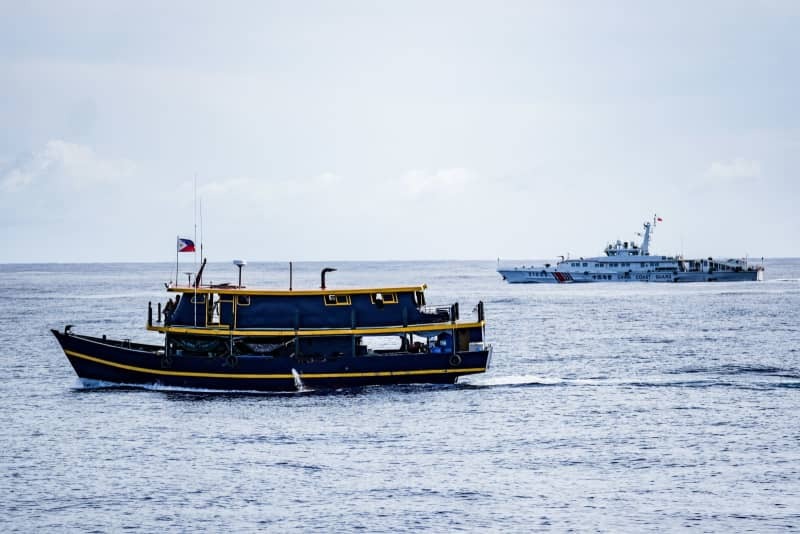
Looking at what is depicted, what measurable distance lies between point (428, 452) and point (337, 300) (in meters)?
13.5

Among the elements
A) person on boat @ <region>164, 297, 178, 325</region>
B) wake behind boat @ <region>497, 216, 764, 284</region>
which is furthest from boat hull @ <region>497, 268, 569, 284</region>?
person on boat @ <region>164, 297, 178, 325</region>

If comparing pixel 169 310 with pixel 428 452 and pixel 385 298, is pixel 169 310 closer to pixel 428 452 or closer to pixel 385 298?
pixel 385 298

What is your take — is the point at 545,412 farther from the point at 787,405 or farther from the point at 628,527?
the point at 628,527

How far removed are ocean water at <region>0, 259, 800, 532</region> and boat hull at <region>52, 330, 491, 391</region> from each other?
2.47ft

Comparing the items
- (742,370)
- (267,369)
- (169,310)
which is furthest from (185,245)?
→ (742,370)

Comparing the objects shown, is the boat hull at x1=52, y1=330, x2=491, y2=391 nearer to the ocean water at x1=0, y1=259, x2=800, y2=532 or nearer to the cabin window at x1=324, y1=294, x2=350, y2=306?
the ocean water at x1=0, y1=259, x2=800, y2=532

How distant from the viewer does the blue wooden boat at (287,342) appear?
1961 inches

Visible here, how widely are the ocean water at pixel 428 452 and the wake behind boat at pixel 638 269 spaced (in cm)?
10442

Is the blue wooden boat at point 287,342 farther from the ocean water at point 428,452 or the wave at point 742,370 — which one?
the wave at point 742,370

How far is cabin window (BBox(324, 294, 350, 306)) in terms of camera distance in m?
50.3

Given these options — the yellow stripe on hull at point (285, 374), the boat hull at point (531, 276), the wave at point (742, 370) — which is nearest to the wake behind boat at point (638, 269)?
the boat hull at point (531, 276)

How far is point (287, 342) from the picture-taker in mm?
50375

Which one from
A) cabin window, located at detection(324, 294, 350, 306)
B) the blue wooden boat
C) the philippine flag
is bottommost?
the blue wooden boat

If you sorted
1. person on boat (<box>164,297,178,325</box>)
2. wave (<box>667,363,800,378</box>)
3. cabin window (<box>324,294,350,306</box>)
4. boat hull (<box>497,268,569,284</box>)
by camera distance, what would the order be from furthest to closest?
1. boat hull (<box>497,268,569,284</box>)
2. wave (<box>667,363,800,378</box>)
3. person on boat (<box>164,297,178,325</box>)
4. cabin window (<box>324,294,350,306</box>)
